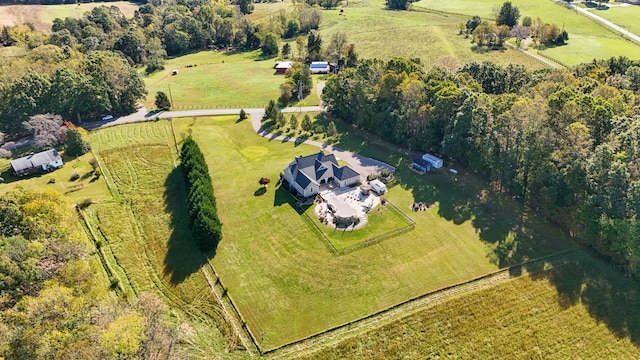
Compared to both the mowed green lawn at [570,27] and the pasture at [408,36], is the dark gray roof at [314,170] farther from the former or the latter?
the mowed green lawn at [570,27]

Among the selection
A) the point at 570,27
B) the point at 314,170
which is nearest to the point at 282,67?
the point at 314,170

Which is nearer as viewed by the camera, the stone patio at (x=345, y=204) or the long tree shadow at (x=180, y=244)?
the long tree shadow at (x=180, y=244)

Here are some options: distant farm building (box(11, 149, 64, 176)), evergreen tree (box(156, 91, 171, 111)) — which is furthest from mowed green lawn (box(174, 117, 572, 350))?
evergreen tree (box(156, 91, 171, 111))

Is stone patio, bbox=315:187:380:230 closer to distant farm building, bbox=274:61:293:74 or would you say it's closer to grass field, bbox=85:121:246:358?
grass field, bbox=85:121:246:358

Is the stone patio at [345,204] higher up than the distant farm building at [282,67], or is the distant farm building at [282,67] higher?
the distant farm building at [282,67]

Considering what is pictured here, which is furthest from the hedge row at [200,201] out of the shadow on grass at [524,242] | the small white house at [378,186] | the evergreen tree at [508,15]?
the evergreen tree at [508,15]

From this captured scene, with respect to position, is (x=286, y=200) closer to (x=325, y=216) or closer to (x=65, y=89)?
(x=325, y=216)
